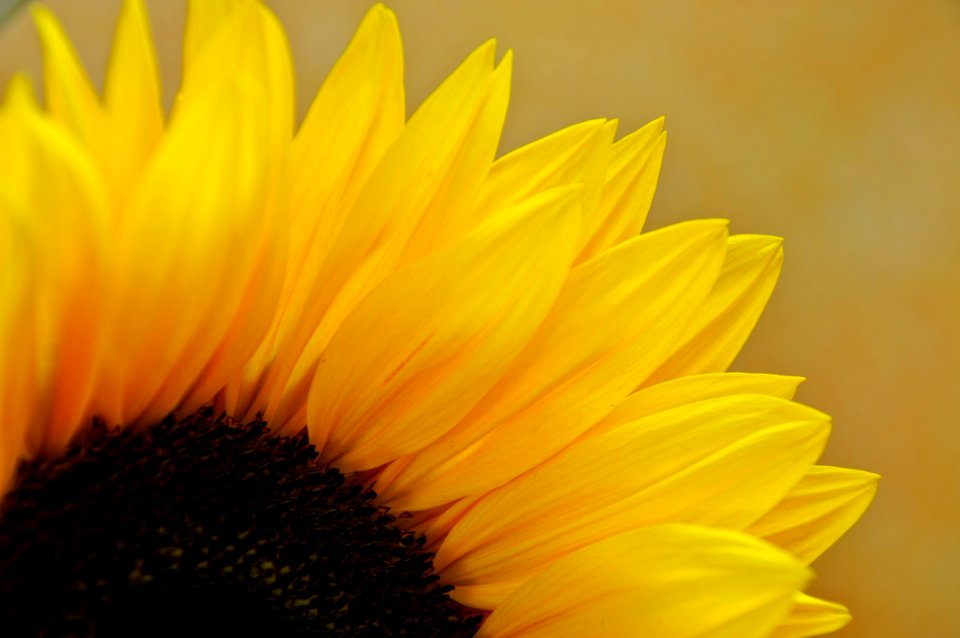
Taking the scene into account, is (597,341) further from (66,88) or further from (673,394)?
(66,88)

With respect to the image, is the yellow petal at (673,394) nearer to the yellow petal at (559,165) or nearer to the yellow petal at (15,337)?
the yellow petal at (559,165)

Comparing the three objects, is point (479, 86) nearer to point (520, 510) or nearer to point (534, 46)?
point (520, 510)

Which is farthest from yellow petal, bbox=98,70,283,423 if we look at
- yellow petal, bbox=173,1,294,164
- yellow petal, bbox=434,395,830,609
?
yellow petal, bbox=434,395,830,609

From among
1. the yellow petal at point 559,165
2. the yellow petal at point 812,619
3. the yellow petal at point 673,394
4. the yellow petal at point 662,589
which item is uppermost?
the yellow petal at point 559,165

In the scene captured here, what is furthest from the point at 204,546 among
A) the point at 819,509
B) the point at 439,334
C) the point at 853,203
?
the point at 853,203

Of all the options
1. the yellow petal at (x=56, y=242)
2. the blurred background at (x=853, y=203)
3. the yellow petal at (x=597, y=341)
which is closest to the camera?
the yellow petal at (x=56, y=242)

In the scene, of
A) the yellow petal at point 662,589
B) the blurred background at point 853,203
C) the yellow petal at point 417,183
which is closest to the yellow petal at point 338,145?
the yellow petal at point 417,183

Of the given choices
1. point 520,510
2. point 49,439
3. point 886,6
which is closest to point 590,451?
point 520,510
